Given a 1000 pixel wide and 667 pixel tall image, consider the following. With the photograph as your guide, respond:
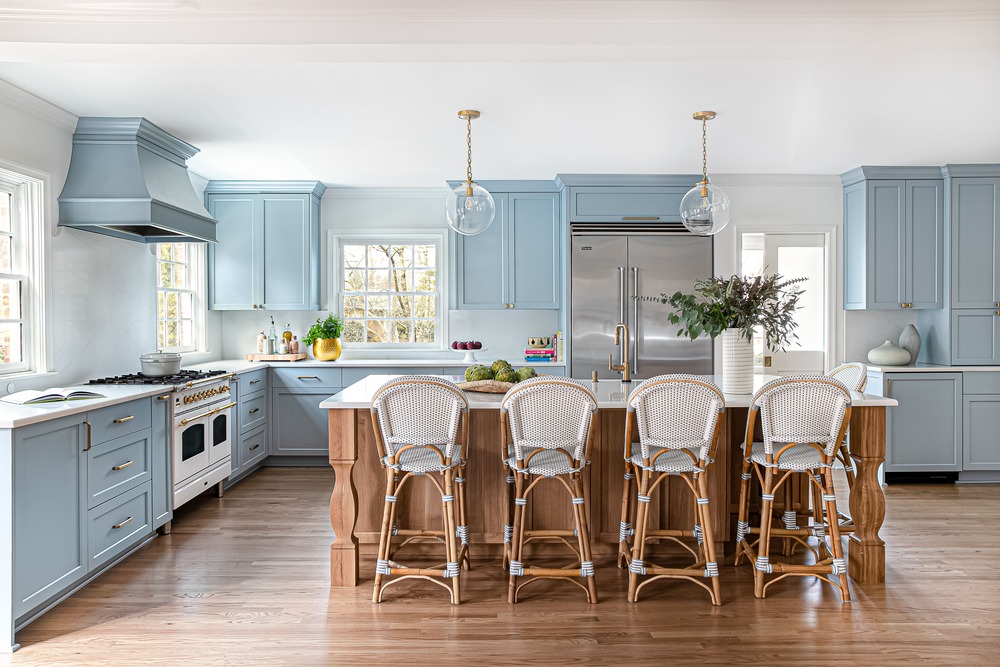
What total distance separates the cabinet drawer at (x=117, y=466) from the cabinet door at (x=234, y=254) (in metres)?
2.39

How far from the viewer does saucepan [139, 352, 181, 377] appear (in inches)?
163

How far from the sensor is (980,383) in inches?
203

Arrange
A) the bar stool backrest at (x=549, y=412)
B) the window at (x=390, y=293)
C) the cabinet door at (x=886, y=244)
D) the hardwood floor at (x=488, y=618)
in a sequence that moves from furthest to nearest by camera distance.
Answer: the window at (x=390, y=293) → the cabinet door at (x=886, y=244) → the bar stool backrest at (x=549, y=412) → the hardwood floor at (x=488, y=618)

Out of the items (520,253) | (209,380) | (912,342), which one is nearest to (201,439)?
(209,380)

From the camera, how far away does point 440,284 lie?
6324 mm

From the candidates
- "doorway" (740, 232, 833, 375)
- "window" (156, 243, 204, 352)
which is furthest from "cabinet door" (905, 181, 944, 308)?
"window" (156, 243, 204, 352)

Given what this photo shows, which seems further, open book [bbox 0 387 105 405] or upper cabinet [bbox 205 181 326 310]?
upper cabinet [bbox 205 181 326 310]

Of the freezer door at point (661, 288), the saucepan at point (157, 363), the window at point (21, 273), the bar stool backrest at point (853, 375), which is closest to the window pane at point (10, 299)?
the window at point (21, 273)

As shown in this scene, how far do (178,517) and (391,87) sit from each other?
119 inches

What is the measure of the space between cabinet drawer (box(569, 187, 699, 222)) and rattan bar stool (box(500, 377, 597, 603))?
297cm

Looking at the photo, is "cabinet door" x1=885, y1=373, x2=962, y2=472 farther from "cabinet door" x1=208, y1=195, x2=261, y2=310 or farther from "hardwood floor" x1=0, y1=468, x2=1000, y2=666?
"cabinet door" x1=208, y1=195, x2=261, y2=310

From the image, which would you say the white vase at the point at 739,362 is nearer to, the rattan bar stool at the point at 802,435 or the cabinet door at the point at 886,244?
the rattan bar stool at the point at 802,435

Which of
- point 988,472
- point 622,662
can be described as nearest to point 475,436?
point 622,662

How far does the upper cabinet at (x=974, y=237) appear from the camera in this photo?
207 inches
